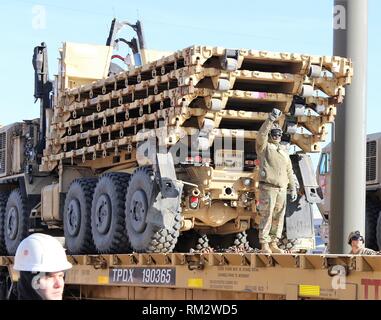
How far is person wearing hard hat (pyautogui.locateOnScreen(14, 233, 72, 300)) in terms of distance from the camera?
4035 millimetres

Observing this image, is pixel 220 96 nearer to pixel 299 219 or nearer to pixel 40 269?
pixel 299 219

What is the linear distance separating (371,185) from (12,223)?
679 centimetres

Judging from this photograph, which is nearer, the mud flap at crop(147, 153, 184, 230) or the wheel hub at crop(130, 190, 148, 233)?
the mud flap at crop(147, 153, 184, 230)

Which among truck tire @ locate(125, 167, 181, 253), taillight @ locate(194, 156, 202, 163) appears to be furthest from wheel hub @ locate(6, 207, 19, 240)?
taillight @ locate(194, 156, 202, 163)

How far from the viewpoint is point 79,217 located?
551 inches

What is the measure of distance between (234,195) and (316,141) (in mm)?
1345

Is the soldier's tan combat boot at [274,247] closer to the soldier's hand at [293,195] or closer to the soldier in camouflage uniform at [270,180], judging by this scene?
the soldier in camouflage uniform at [270,180]

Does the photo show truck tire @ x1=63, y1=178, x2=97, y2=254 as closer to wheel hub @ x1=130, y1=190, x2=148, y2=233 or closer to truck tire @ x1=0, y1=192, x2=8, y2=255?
wheel hub @ x1=130, y1=190, x2=148, y2=233

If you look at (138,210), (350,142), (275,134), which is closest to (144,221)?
(138,210)

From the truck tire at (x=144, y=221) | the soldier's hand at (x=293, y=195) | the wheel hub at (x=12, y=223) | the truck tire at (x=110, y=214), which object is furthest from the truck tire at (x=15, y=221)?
the soldier's hand at (x=293, y=195)

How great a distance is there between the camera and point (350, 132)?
12344 millimetres

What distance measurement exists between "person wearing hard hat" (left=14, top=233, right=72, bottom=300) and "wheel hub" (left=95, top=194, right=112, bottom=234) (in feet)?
29.0
